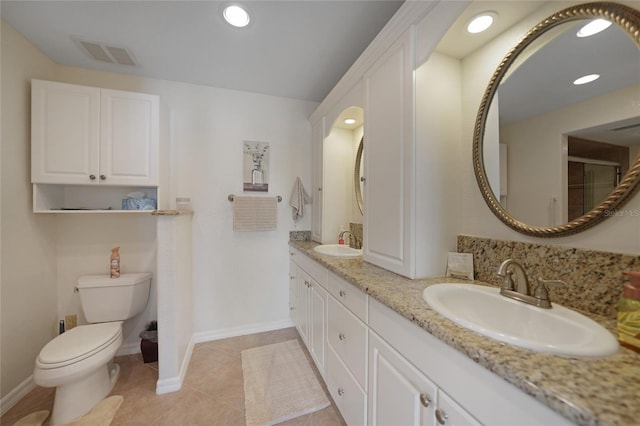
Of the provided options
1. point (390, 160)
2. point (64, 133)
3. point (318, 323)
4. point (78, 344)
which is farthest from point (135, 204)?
point (390, 160)

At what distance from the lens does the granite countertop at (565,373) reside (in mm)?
401

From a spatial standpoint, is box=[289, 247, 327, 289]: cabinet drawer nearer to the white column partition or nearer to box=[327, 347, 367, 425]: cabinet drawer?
box=[327, 347, 367, 425]: cabinet drawer

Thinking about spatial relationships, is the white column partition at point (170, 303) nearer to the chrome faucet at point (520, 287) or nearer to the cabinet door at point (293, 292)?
the cabinet door at point (293, 292)

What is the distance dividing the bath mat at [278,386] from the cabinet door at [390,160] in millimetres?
1016

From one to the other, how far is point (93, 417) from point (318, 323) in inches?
57.0

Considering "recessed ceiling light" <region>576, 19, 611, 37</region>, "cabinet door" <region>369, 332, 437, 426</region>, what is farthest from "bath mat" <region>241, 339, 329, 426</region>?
"recessed ceiling light" <region>576, 19, 611, 37</region>

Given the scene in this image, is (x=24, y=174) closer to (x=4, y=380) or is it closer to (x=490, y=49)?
(x=4, y=380)

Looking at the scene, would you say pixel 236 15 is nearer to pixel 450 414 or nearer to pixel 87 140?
pixel 87 140

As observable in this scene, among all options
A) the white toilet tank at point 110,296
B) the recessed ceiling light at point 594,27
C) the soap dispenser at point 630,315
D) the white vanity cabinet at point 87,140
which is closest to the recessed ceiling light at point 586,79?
the recessed ceiling light at point 594,27

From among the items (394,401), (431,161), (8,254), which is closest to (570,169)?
(431,161)

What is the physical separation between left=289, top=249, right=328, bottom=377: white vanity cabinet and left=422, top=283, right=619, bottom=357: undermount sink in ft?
2.56

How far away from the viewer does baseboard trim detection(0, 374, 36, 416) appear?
1.42m

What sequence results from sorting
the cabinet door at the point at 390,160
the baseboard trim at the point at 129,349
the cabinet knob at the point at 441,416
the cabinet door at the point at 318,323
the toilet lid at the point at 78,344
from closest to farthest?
the cabinet knob at the point at 441,416
the cabinet door at the point at 390,160
the toilet lid at the point at 78,344
the cabinet door at the point at 318,323
the baseboard trim at the point at 129,349

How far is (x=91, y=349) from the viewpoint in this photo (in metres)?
1.39
